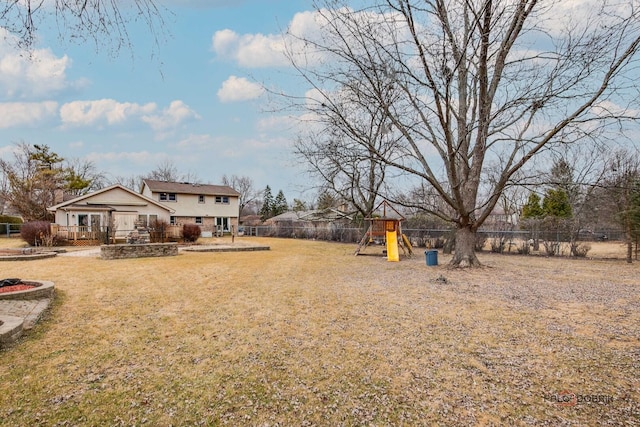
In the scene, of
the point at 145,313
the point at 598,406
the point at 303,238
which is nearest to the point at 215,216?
the point at 303,238

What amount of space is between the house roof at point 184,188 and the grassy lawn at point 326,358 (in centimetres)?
2346

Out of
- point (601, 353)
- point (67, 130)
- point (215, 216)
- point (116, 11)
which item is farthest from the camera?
point (215, 216)

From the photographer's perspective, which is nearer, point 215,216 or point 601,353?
point 601,353

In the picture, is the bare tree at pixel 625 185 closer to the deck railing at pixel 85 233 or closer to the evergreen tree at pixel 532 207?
the evergreen tree at pixel 532 207

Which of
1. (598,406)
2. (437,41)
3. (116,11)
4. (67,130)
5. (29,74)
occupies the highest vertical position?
(437,41)

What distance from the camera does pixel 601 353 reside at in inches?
153

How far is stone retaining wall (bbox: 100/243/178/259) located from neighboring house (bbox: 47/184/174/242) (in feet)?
22.9

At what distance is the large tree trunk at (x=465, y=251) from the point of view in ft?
34.8

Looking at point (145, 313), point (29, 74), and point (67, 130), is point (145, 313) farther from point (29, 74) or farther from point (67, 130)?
point (67, 130)

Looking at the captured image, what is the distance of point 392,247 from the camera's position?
1402 centimetres

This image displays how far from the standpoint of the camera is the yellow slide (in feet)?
44.5

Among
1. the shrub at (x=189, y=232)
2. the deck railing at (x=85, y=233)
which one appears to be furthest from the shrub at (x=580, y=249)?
the deck railing at (x=85, y=233)

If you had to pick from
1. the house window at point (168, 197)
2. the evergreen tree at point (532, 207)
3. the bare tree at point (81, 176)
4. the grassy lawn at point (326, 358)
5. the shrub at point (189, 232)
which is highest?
the bare tree at point (81, 176)

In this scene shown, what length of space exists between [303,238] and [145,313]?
74.1ft
